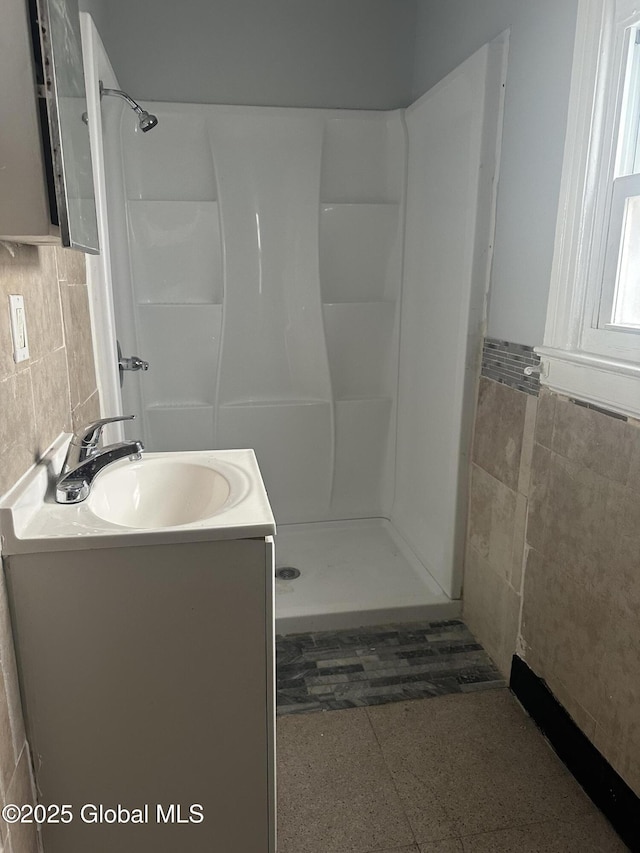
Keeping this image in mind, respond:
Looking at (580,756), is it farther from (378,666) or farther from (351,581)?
(351,581)

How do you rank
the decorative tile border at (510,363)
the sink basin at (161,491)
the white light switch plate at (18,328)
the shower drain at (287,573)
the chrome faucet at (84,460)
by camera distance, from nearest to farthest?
the white light switch plate at (18,328) → the chrome faucet at (84,460) → the sink basin at (161,491) → the decorative tile border at (510,363) → the shower drain at (287,573)

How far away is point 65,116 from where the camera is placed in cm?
100

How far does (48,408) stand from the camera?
121cm

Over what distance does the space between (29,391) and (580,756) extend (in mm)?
1517

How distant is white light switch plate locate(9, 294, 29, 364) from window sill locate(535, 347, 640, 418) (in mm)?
1189

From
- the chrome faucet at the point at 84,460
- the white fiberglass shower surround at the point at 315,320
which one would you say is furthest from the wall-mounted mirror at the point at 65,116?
the white fiberglass shower surround at the point at 315,320

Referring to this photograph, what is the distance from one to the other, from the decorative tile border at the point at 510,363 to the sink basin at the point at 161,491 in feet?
3.04

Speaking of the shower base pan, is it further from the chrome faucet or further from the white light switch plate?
the white light switch plate

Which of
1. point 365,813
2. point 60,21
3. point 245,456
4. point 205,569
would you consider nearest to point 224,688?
point 205,569

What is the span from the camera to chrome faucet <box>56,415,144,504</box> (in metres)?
1.13

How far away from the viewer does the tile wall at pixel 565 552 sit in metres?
1.37

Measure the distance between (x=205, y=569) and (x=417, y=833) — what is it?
0.88 meters

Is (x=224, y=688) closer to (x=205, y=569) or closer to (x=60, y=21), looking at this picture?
(x=205, y=569)

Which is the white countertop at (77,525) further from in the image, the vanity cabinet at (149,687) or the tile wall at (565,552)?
the tile wall at (565,552)
